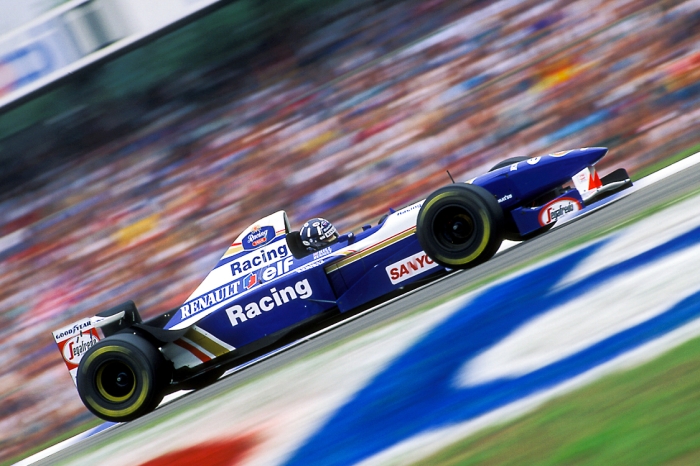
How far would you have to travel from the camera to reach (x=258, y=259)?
22.8 feet

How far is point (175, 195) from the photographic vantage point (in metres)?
10.7

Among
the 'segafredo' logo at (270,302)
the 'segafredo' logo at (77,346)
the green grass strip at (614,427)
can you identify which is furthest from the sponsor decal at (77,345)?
the green grass strip at (614,427)

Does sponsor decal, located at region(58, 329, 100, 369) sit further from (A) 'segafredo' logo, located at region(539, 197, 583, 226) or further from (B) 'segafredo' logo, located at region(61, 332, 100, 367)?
(A) 'segafredo' logo, located at region(539, 197, 583, 226)

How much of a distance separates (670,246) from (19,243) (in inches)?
341

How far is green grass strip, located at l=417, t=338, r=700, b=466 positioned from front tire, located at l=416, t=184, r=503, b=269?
8.64 ft

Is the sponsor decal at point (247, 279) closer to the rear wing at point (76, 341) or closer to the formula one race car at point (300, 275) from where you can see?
the formula one race car at point (300, 275)

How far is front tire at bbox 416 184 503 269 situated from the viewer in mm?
6129

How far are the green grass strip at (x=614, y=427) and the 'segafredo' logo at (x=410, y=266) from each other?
297 centimetres

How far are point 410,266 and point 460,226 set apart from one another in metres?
0.51

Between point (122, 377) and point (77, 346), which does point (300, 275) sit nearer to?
point (122, 377)

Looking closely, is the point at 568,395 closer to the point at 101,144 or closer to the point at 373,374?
the point at 373,374

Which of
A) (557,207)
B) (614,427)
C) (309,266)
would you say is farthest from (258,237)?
(614,427)

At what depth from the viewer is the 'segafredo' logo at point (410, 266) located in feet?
21.4

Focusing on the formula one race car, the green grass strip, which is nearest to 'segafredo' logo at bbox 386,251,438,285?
the formula one race car
